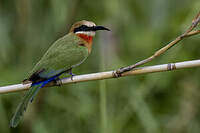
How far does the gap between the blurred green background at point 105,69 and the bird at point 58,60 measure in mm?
389

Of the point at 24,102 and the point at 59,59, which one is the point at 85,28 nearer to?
the point at 59,59

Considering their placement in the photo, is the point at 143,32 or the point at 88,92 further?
the point at 143,32

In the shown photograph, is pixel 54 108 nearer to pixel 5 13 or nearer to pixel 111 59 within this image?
pixel 111 59

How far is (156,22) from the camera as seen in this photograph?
11.4 feet

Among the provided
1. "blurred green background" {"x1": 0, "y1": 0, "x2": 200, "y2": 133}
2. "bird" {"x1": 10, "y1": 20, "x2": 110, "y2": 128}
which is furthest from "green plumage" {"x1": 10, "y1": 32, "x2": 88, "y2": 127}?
"blurred green background" {"x1": 0, "y1": 0, "x2": 200, "y2": 133}

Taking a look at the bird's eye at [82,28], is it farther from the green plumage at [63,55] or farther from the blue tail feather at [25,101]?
the blue tail feather at [25,101]

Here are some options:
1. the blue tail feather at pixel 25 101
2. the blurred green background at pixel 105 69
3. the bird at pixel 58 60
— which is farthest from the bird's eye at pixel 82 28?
the blue tail feather at pixel 25 101

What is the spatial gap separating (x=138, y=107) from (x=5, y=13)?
130 cm

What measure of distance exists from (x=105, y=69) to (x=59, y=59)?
2.61ft

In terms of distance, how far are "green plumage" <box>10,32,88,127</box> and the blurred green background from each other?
523 mm

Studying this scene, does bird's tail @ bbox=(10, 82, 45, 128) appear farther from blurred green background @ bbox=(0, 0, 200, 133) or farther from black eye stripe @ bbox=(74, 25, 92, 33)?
blurred green background @ bbox=(0, 0, 200, 133)

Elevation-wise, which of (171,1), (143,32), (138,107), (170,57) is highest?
(171,1)

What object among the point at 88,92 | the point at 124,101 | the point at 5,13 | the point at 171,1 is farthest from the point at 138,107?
the point at 5,13

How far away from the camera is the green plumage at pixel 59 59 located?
224 cm
